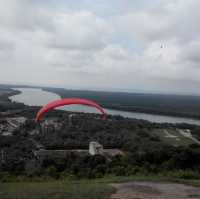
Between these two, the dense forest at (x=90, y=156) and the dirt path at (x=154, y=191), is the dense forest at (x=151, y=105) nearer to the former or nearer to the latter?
the dense forest at (x=90, y=156)

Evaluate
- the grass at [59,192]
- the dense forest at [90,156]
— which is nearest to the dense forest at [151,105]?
the dense forest at [90,156]

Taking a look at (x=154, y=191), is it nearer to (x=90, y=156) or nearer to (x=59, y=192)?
(x=59, y=192)

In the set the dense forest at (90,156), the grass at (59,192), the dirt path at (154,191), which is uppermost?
the dirt path at (154,191)

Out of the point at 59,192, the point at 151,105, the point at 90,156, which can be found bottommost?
the point at 90,156

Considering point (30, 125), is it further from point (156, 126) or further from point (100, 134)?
point (156, 126)

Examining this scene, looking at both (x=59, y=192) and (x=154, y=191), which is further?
(x=154, y=191)

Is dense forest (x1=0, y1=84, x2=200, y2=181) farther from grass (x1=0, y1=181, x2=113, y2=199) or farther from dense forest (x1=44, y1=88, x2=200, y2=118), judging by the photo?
dense forest (x1=44, y1=88, x2=200, y2=118)

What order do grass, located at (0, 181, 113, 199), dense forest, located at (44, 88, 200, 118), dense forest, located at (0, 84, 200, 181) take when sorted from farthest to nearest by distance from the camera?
dense forest, located at (44, 88, 200, 118), dense forest, located at (0, 84, 200, 181), grass, located at (0, 181, 113, 199)

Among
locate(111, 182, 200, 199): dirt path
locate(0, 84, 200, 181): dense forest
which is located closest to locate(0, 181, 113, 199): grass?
locate(111, 182, 200, 199): dirt path

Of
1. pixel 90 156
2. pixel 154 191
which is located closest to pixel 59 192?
pixel 154 191
